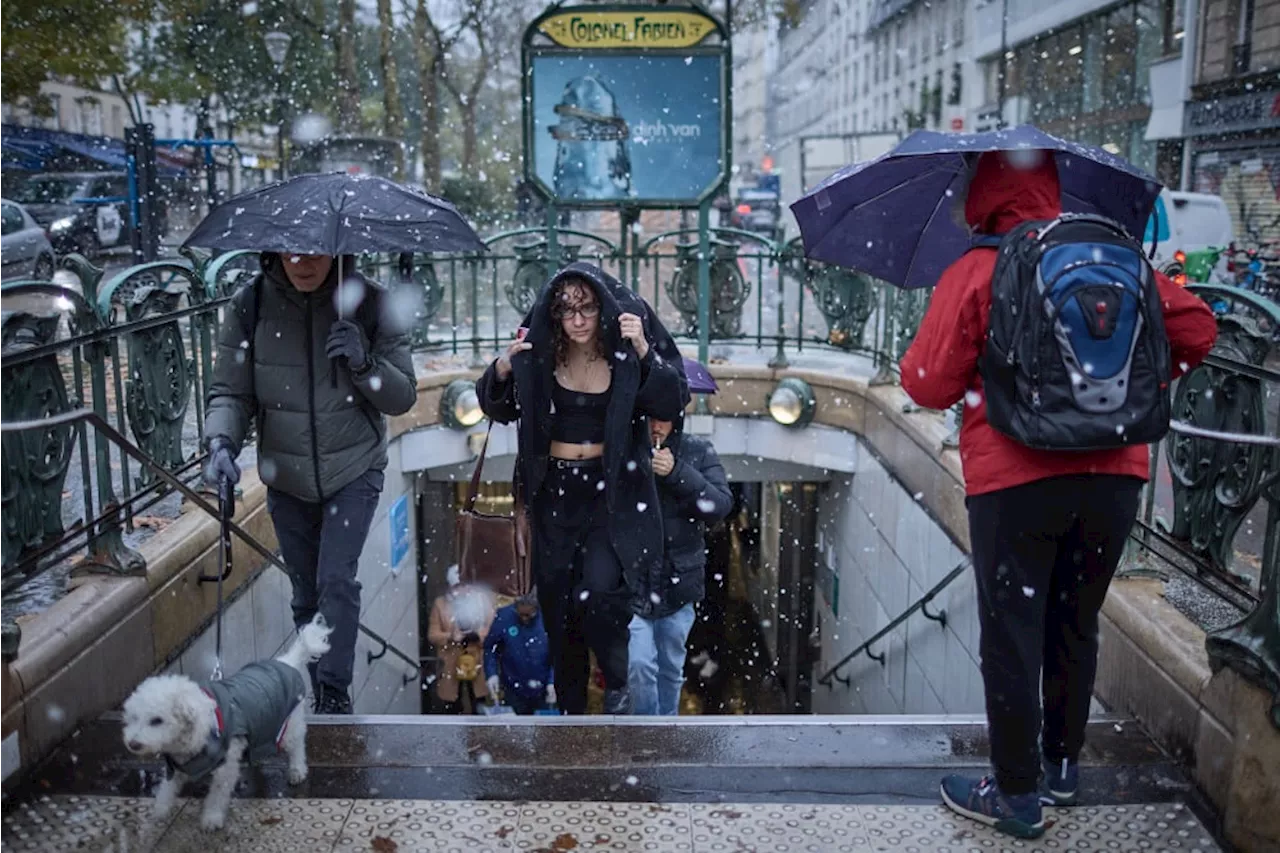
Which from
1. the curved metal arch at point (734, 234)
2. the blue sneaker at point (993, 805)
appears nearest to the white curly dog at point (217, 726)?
the blue sneaker at point (993, 805)

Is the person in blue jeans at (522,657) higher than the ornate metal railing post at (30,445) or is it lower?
lower

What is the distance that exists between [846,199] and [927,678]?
457 cm

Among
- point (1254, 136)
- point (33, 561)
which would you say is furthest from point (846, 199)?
point (1254, 136)

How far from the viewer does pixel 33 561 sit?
3824 mm

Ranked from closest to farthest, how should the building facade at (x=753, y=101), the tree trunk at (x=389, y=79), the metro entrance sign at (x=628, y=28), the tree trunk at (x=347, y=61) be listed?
the metro entrance sign at (x=628, y=28) < the tree trunk at (x=389, y=79) < the tree trunk at (x=347, y=61) < the building facade at (x=753, y=101)

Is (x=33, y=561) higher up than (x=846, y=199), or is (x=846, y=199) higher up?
(x=846, y=199)

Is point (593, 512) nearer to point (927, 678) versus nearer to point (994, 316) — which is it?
point (994, 316)

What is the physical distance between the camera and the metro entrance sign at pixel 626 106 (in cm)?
873

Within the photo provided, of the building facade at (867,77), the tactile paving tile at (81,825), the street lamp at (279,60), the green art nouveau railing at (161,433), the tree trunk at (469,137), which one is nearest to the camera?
the tactile paving tile at (81,825)

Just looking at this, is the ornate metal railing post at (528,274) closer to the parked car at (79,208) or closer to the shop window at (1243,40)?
the parked car at (79,208)

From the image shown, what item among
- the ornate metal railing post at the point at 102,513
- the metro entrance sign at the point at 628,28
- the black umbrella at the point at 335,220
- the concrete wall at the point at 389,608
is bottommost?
the concrete wall at the point at 389,608

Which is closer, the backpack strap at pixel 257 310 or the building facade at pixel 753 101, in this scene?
the backpack strap at pixel 257 310

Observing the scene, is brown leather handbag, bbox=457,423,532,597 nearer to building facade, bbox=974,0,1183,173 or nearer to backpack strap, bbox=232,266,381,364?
backpack strap, bbox=232,266,381,364

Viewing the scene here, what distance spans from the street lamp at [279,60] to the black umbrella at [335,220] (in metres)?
22.5
